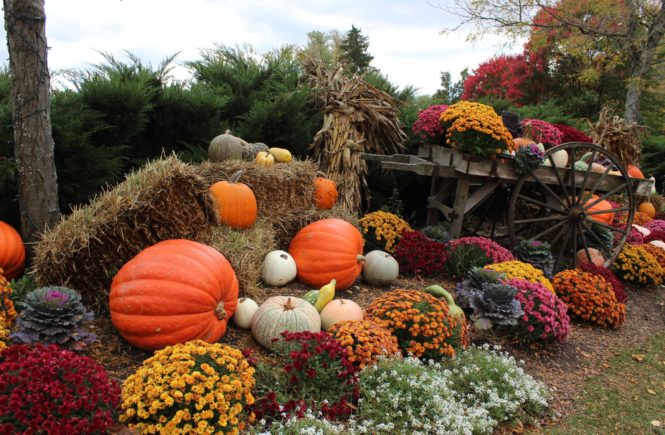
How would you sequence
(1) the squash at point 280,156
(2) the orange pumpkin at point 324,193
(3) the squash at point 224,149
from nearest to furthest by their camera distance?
(3) the squash at point 224,149 < (1) the squash at point 280,156 < (2) the orange pumpkin at point 324,193

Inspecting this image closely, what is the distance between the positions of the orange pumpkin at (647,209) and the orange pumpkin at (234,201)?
9.94 meters

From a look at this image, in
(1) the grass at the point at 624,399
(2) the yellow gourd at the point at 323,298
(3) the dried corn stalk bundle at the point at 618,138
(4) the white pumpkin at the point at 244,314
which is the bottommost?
(1) the grass at the point at 624,399

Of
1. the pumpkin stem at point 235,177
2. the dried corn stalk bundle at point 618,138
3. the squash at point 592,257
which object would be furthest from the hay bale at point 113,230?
the dried corn stalk bundle at point 618,138

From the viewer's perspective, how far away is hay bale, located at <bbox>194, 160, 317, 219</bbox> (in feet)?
14.8

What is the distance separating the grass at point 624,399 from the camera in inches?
130

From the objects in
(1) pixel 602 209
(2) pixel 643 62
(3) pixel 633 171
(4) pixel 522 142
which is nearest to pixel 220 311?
(4) pixel 522 142

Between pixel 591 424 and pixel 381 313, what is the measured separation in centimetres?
162

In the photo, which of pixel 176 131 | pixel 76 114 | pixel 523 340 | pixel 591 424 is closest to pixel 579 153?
pixel 523 340

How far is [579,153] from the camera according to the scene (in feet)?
25.5

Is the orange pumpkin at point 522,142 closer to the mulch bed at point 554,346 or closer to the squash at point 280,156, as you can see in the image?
the mulch bed at point 554,346

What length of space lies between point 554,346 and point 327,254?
7.41ft

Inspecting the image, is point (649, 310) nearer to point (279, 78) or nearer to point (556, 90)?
point (279, 78)

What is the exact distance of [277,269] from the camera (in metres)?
4.32

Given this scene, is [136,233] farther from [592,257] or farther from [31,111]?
[592,257]
